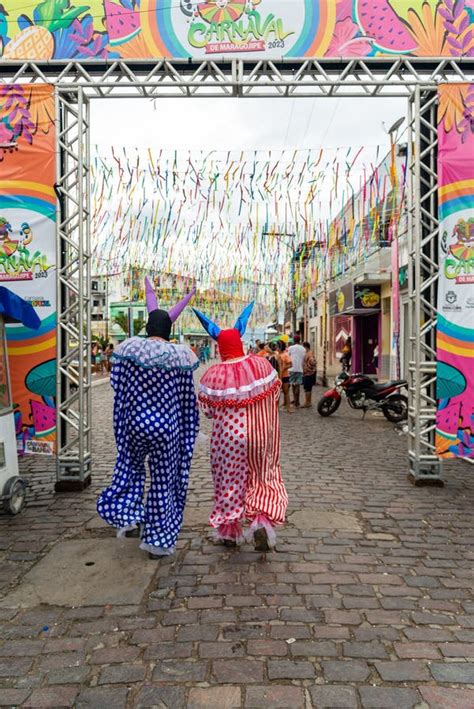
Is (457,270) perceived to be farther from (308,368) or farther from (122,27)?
(308,368)

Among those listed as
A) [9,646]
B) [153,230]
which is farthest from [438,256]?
[9,646]

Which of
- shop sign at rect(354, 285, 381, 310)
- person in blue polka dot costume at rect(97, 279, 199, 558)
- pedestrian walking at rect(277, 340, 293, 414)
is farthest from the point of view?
shop sign at rect(354, 285, 381, 310)

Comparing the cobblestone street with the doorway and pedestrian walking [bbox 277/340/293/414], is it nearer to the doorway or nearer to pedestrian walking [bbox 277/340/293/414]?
pedestrian walking [bbox 277/340/293/414]

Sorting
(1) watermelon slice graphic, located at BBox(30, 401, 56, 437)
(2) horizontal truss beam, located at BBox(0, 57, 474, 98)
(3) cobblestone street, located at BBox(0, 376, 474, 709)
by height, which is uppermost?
(2) horizontal truss beam, located at BBox(0, 57, 474, 98)

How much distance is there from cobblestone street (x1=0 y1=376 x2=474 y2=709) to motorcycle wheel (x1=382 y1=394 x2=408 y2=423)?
553 cm

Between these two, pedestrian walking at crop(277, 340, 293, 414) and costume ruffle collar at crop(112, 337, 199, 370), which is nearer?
costume ruffle collar at crop(112, 337, 199, 370)

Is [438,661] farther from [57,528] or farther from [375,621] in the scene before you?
[57,528]

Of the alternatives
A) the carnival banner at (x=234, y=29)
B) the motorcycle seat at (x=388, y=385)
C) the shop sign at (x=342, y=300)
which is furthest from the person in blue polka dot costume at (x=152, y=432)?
the shop sign at (x=342, y=300)

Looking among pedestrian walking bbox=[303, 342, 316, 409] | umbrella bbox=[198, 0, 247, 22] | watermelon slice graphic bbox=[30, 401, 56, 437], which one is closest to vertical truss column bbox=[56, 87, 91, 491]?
watermelon slice graphic bbox=[30, 401, 56, 437]

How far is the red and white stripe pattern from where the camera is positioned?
3982 millimetres

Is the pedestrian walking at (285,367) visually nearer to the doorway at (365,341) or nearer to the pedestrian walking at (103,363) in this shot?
the doorway at (365,341)

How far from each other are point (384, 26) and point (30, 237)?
439 centimetres

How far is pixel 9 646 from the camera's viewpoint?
2.91 meters

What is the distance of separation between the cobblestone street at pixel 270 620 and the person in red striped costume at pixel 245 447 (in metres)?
0.33
